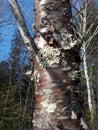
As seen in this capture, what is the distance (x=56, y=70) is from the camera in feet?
5.45

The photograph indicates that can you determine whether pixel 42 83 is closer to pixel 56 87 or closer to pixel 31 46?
pixel 56 87

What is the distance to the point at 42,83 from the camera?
1.67m

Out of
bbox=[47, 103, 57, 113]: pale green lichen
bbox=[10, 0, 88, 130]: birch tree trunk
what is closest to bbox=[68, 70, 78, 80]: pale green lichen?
bbox=[10, 0, 88, 130]: birch tree trunk

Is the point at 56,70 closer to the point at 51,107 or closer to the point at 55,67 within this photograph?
the point at 55,67

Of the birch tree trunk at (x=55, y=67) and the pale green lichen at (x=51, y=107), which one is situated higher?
the birch tree trunk at (x=55, y=67)

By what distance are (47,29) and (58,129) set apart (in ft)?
1.57

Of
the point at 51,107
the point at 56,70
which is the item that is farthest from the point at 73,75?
the point at 51,107

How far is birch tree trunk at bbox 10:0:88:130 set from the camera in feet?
5.26

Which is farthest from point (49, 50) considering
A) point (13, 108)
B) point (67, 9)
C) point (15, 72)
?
point (15, 72)

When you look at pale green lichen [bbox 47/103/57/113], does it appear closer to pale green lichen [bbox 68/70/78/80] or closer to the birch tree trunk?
the birch tree trunk

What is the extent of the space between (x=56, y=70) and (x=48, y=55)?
0.37 feet

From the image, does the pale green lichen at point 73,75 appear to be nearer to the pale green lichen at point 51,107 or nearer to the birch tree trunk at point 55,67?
the birch tree trunk at point 55,67

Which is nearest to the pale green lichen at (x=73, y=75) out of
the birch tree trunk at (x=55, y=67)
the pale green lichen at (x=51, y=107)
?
the birch tree trunk at (x=55, y=67)

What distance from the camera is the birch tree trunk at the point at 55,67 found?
1.60 metres
